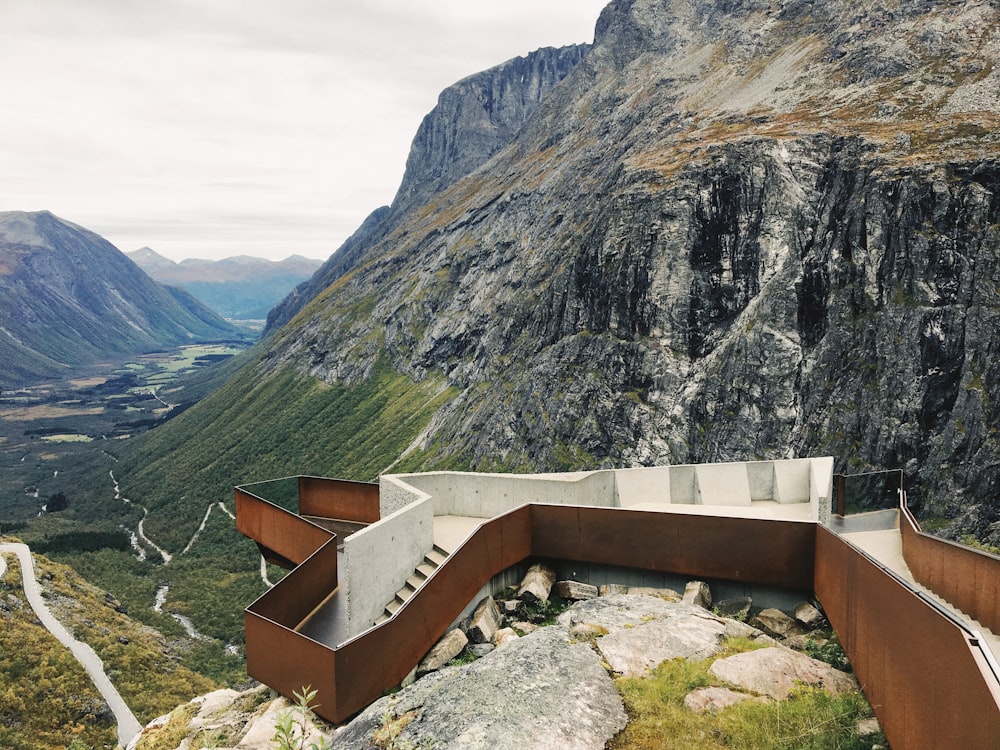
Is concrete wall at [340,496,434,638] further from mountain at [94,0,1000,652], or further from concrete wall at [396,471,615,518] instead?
mountain at [94,0,1000,652]

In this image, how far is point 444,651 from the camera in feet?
39.3

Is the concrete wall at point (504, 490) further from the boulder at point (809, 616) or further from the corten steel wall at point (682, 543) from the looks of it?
the boulder at point (809, 616)

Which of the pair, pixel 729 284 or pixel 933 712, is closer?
pixel 933 712

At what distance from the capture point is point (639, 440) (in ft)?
229

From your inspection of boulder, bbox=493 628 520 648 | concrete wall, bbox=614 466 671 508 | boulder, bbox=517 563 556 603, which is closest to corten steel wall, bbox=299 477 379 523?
boulder, bbox=517 563 556 603

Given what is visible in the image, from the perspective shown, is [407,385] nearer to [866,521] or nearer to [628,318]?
[628,318]

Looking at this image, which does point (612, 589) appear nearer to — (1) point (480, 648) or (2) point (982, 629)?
(1) point (480, 648)

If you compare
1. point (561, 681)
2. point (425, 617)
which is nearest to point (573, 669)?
point (561, 681)

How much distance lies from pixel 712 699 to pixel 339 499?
482 inches

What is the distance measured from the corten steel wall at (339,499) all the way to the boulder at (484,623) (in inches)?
215

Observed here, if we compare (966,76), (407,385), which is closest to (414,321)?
(407,385)

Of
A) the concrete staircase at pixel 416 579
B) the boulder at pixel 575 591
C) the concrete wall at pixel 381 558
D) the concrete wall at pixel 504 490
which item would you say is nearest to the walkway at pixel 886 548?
the boulder at pixel 575 591

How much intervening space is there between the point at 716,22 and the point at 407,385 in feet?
292

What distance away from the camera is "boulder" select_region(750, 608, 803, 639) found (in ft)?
39.5
